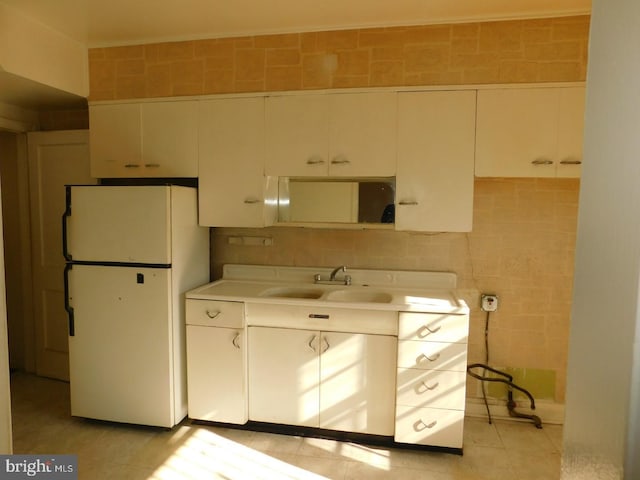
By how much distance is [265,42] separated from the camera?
256cm

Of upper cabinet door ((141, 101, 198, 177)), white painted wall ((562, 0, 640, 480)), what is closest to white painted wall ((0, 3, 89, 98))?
upper cabinet door ((141, 101, 198, 177))

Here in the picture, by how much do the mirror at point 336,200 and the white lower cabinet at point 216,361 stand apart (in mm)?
785

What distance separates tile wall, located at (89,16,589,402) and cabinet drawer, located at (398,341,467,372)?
552mm

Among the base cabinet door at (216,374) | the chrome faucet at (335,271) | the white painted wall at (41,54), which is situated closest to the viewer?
the white painted wall at (41,54)

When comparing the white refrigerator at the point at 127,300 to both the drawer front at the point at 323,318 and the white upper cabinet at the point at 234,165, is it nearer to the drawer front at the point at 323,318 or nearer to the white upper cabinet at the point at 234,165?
the white upper cabinet at the point at 234,165

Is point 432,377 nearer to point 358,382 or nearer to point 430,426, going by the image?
point 430,426

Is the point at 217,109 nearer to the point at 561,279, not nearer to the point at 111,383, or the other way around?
the point at 111,383

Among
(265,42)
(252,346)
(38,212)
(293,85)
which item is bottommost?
(252,346)

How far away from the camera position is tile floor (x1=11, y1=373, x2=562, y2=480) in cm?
205

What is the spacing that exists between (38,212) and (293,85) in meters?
2.39

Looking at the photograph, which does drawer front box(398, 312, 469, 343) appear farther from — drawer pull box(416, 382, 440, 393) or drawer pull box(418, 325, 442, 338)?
drawer pull box(416, 382, 440, 393)

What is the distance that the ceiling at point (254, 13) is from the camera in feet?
7.20

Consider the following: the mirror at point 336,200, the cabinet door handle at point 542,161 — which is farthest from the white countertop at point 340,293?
the cabinet door handle at point 542,161

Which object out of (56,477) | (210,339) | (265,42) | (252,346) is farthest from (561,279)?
(56,477)
